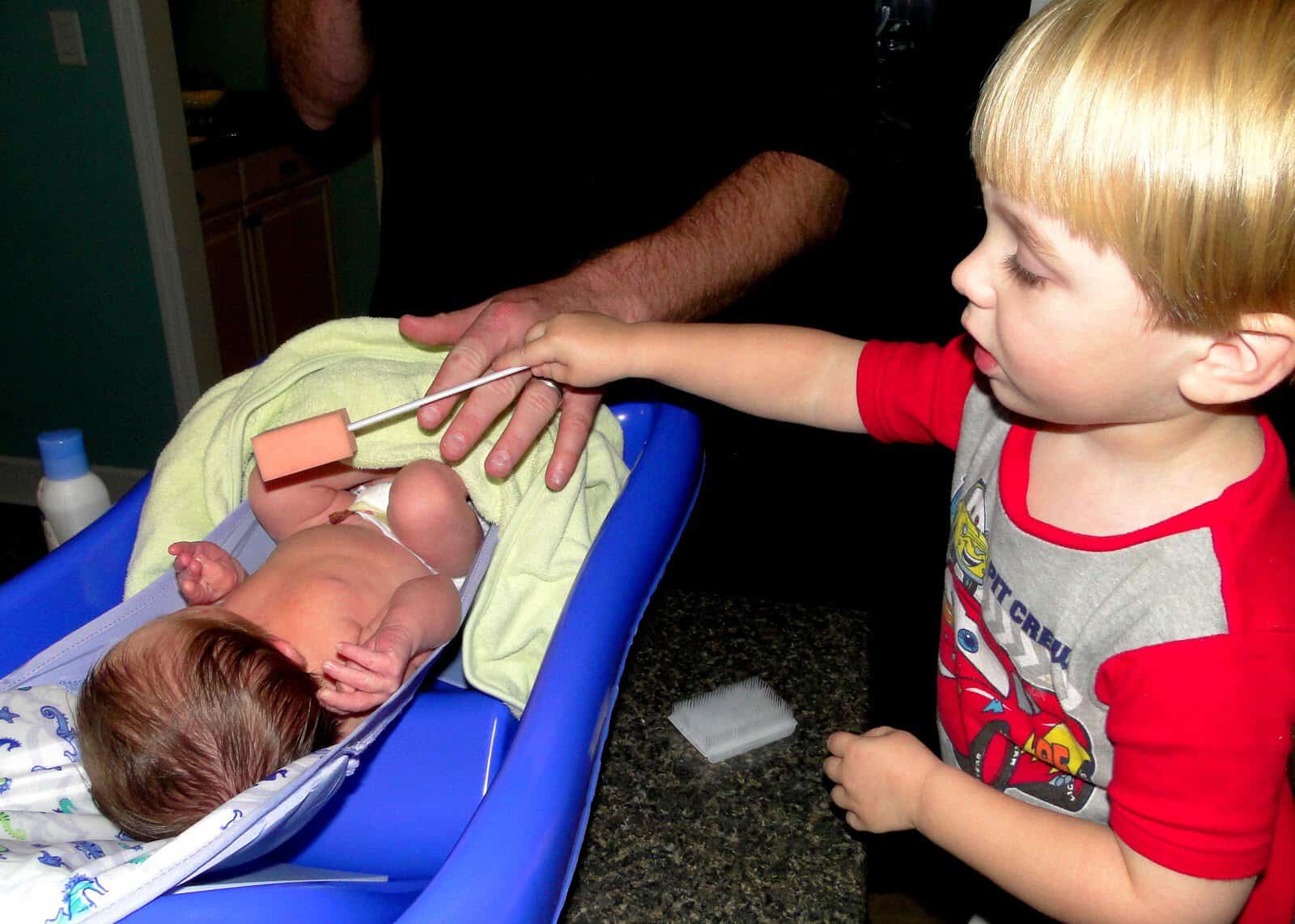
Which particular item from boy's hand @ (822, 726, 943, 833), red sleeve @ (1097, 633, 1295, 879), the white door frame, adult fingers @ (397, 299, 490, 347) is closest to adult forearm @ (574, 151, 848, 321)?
adult fingers @ (397, 299, 490, 347)

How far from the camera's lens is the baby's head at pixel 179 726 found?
75cm

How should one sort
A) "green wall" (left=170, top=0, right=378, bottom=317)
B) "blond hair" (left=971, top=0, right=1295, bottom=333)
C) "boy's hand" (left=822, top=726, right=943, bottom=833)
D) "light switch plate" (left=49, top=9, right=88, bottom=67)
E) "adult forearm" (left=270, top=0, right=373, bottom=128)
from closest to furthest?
"blond hair" (left=971, top=0, right=1295, bottom=333)
"boy's hand" (left=822, top=726, right=943, bottom=833)
"adult forearm" (left=270, top=0, right=373, bottom=128)
"light switch plate" (left=49, top=9, right=88, bottom=67)
"green wall" (left=170, top=0, right=378, bottom=317)

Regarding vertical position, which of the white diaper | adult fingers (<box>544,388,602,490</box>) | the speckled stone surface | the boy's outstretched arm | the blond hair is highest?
the blond hair

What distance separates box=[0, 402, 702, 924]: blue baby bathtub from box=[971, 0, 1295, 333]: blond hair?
14.6 inches

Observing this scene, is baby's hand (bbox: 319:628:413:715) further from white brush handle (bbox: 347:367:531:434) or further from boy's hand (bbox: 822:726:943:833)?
boy's hand (bbox: 822:726:943:833)

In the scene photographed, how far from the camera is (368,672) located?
2.65ft

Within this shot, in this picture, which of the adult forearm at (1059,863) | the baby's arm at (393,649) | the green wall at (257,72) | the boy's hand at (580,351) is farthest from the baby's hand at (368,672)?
the green wall at (257,72)

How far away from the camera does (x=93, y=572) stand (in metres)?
0.85

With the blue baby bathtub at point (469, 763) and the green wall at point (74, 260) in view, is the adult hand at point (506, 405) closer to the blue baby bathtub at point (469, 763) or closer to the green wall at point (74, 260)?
the blue baby bathtub at point (469, 763)

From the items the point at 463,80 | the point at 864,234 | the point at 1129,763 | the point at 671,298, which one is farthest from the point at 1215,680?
the point at 864,234

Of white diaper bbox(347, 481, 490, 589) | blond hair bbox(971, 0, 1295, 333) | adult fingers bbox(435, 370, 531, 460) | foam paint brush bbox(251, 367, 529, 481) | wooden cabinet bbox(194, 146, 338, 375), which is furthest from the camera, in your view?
wooden cabinet bbox(194, 146, 338, 375)

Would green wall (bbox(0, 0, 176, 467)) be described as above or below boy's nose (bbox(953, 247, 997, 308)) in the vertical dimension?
below

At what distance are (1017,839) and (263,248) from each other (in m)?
2.74

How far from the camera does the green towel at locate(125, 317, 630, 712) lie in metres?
0.87
